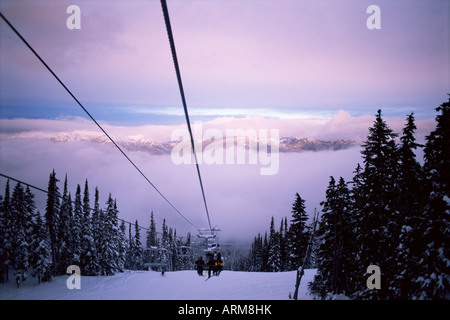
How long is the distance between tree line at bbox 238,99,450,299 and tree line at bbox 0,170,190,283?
25536 millimetres

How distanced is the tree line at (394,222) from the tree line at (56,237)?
25536 millimetres

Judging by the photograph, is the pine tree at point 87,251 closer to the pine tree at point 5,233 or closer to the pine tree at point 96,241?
the pine tree at point 96,241

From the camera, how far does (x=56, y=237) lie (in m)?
59.6

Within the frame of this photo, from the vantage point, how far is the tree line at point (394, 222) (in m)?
16.5

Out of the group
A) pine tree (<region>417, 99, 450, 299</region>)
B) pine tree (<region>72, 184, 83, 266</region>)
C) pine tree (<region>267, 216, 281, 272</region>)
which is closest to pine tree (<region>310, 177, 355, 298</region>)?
pine tree (<region>417, 99, 450, 299</region>)

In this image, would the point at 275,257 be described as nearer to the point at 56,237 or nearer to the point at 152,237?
the point at 56,237

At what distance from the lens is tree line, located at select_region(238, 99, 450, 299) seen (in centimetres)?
1653

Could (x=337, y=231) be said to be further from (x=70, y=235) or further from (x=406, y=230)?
(x=70, y=235)

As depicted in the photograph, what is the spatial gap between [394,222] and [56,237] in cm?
5796

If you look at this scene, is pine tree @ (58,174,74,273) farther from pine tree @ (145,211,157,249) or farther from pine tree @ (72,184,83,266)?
pine tree @ (145,211,157,249)

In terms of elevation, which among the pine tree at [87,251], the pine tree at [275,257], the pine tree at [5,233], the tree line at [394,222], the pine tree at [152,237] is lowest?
the pine tree at [152,237]

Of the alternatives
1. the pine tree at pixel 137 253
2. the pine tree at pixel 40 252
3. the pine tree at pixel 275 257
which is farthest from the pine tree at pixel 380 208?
the pine tree at pixel 137 253
